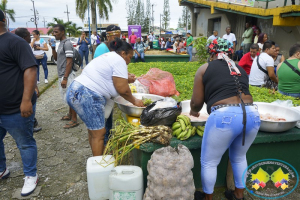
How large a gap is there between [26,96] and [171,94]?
283 cm

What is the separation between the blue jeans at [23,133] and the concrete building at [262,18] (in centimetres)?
1001

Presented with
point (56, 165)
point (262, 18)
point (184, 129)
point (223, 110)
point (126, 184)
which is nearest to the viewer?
point (223, 110)

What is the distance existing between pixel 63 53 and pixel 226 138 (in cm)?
385

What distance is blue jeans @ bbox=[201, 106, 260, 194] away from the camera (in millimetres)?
2197

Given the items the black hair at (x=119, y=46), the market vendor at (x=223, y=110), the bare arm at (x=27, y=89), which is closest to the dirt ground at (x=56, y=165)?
the market vendor at (x=223, y=110)

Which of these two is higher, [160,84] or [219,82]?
[219,82]

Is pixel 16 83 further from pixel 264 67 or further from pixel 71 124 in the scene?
pixel 264 67

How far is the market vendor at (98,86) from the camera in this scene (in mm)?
2898

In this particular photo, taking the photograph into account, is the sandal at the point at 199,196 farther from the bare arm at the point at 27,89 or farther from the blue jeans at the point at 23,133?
the bare arm at the point at 27,89

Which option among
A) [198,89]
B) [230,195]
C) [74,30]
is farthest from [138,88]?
[74,30]

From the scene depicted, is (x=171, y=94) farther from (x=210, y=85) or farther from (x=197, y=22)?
(x=197, y=22)

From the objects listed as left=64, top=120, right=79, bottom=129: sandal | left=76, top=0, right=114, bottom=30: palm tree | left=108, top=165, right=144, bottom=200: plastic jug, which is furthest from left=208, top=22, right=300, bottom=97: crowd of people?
left=76, top=0, right=114, bottom=30: palm tree

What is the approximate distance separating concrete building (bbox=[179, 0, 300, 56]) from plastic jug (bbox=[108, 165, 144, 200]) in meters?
9.52

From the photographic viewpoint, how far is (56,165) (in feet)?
12.3
